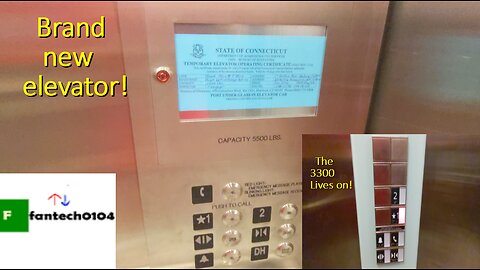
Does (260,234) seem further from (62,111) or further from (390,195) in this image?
(62,111)

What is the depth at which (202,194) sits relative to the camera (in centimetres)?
63

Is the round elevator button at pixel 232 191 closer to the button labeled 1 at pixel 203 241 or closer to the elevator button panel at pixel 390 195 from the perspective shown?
the button labeled 1 at pixel 203 241

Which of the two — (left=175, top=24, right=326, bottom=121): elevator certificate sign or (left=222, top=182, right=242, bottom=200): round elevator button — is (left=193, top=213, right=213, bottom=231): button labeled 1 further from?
(left=175, top=24, right=326, bottom=121): elevator certificate sign

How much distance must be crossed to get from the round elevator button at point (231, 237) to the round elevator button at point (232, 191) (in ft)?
0.22

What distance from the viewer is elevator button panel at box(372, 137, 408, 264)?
0.57 m

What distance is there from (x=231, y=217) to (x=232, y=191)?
5cm

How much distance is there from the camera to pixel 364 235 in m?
0.64

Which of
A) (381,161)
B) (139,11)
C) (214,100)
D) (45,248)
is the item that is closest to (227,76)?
(214,100)

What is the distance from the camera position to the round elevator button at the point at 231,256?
0.67m

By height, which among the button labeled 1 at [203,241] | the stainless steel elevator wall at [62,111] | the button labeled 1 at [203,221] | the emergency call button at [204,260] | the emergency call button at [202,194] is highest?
the stainless steel elevator wall at [62,111]

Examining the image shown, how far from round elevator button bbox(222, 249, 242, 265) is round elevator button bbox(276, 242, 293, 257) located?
7 centimetres

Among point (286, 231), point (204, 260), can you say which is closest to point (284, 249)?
point (286, 231)

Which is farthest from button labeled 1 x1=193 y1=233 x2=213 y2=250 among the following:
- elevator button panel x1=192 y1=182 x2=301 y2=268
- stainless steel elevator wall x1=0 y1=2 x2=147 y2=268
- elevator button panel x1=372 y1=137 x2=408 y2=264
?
elevator button panel x1=372 y1=137 x2=408 y2=264

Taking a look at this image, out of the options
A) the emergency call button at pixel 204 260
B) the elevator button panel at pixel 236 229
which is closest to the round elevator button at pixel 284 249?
the elevator button panel at pixel 236 229
